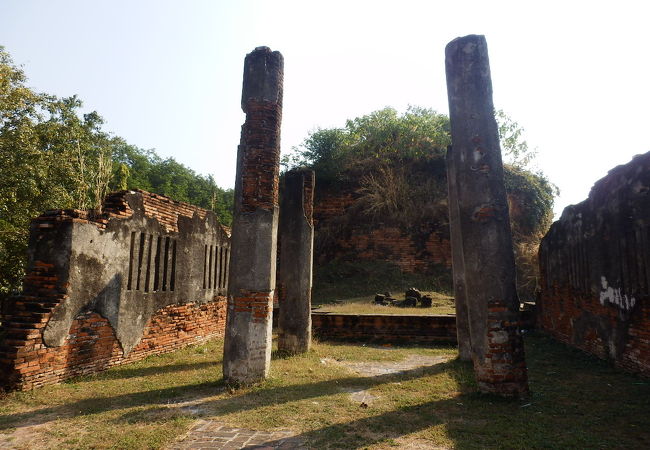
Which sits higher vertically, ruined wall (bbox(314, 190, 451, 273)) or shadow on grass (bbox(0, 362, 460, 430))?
ruined wall (bbox(314, 190, 451, 273))

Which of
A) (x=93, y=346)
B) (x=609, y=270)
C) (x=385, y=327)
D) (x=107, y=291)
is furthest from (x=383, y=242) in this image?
(x=93, y=346)

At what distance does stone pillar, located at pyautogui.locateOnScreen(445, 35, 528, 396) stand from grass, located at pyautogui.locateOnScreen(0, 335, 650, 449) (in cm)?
44

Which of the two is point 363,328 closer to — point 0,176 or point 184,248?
point 184,248

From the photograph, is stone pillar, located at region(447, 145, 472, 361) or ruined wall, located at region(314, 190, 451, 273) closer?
stone pillar, located at region(447, 145, 472, 361)

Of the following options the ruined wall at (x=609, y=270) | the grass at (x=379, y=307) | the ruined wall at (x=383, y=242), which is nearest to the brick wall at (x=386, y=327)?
the grass at (x=379, y=307)

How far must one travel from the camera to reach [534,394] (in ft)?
16.8

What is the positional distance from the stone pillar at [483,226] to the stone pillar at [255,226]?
8.20 feet

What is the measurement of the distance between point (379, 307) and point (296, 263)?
186 inches

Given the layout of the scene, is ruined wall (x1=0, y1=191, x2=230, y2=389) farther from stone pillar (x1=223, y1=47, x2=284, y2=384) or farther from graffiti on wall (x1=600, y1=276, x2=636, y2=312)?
graffiti on wall (x1=600, y1=276, x2=636, y2=312)

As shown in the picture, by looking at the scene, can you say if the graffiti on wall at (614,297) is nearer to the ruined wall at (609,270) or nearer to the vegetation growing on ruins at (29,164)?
the ruined wall at (609,270)

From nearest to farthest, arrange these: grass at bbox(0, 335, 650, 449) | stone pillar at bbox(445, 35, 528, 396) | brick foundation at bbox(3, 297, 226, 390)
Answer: grass at bbox(0, 335, 650, 449) → stone pillar at bbox(445, 35, 528, 396) → brick foundation at bbox(3, 297, 226, 390)

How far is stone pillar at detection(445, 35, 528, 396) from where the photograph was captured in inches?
197

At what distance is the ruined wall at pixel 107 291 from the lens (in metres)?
5.39

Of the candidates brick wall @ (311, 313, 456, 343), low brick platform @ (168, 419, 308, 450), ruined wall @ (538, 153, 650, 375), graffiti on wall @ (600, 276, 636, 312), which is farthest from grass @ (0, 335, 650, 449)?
brick wall @ (311, 313, 456, 343)
